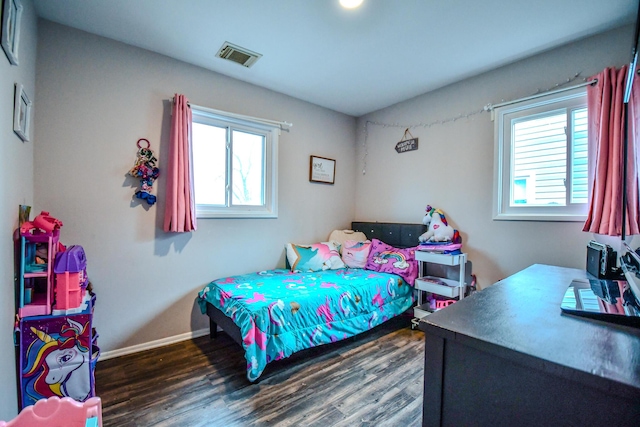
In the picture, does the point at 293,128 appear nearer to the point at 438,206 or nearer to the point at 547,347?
the point at 438,206

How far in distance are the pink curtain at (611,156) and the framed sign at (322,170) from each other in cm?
241

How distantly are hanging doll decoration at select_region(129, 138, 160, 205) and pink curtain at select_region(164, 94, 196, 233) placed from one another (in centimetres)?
12

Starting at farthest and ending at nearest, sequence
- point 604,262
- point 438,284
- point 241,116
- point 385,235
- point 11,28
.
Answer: point 385,235 → point 241,116 → point 438,284 → point 604,262 → point 11,28

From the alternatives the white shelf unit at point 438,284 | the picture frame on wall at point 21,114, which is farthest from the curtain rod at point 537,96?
the picture frame on wall at point 21,114

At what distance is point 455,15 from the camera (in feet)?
6.32

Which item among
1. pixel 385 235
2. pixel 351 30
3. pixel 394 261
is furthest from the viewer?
pixel 385 235

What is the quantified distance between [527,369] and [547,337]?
13 centimetres

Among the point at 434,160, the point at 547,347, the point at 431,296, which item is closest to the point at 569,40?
the point at 434,160

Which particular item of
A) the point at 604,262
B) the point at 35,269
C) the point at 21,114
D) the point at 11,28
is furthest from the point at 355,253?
the point at 11,28

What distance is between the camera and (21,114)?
1598mm

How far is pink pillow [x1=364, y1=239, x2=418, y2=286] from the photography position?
293 centimetres

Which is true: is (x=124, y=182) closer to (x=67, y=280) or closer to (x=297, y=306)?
(x=67, y=280)

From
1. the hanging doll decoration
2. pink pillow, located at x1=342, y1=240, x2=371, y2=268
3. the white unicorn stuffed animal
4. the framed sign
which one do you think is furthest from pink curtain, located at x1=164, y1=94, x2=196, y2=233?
the white unicorn stuffed animal

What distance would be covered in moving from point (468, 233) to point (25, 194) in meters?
3.45
